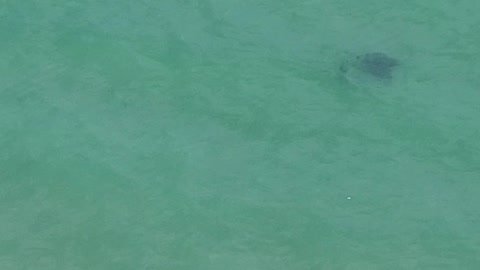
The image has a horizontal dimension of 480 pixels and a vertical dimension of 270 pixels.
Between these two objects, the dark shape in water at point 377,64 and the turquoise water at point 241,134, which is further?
the dark shape in water at point 377,64

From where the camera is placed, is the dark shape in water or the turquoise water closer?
the turquoise water

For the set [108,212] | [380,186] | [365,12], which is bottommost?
[108,212]

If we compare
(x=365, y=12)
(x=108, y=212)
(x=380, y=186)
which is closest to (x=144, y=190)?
(x=108, y=212)

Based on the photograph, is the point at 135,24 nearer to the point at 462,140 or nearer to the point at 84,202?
the point at 84,202

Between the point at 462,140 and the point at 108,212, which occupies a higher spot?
the point at 462,140

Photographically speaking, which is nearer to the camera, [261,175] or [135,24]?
[261,175]
